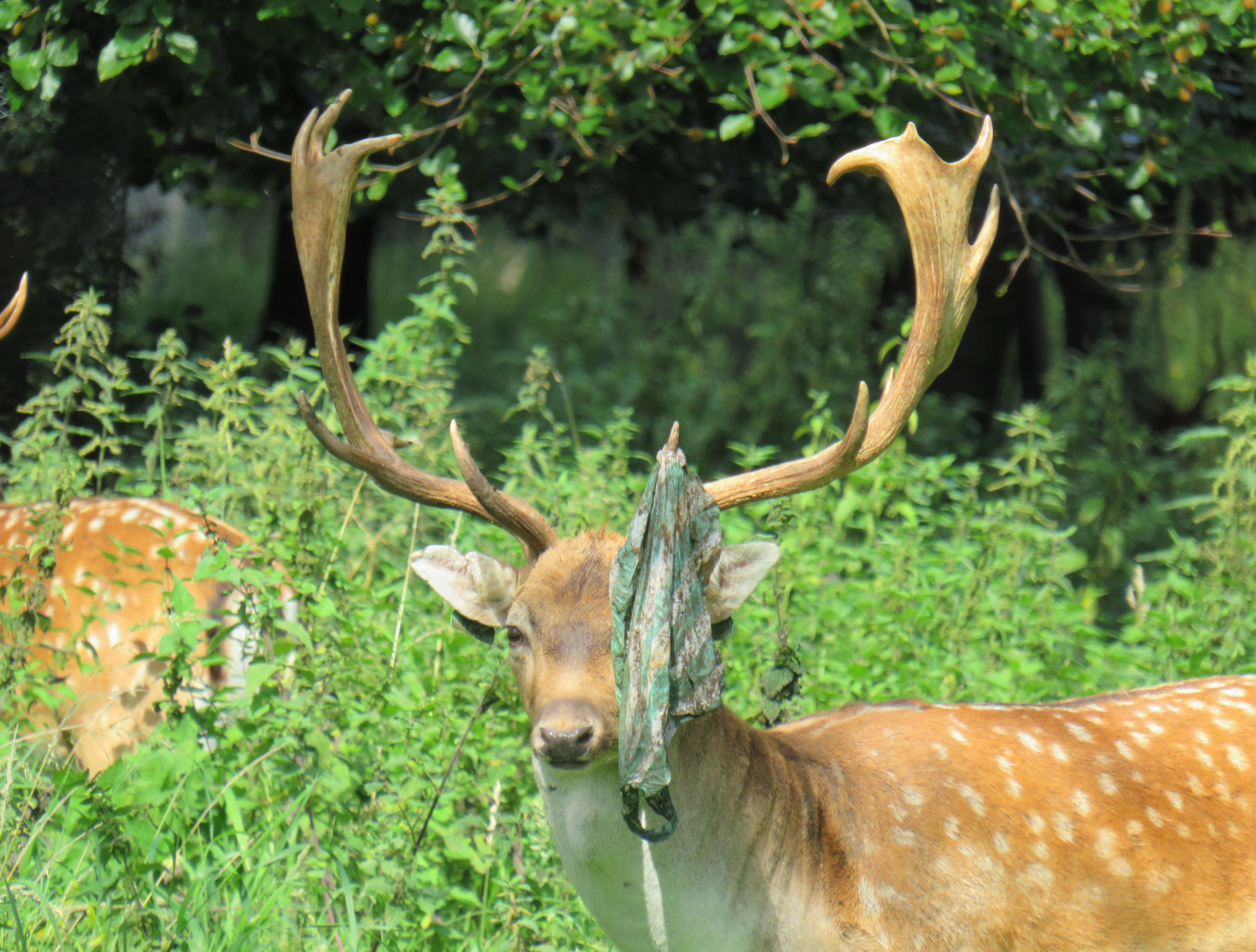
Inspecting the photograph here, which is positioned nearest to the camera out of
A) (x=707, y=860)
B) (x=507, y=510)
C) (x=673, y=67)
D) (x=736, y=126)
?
(x=707, y=860)

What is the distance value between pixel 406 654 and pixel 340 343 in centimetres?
109

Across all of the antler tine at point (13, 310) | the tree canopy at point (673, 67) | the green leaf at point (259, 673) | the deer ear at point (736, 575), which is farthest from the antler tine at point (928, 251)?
the antler tine at point (13, 310)

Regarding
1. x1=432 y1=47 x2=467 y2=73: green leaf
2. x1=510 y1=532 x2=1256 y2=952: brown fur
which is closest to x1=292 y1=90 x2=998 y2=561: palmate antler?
x1=510 y1=532 x2=1256 y2=952: brown fur

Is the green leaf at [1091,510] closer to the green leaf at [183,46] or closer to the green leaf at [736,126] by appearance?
the green leaf at [736,126]

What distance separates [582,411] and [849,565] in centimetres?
453

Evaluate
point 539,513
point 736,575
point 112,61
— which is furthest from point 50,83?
point 736,575

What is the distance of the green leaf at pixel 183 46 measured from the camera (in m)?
5.05

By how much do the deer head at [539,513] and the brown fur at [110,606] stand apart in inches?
40.8

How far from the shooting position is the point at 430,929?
3.30m

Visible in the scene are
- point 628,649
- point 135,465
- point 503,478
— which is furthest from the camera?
point 503,478

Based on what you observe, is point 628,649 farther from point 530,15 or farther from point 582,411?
point 582,411

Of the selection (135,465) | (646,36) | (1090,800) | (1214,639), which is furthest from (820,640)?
(135,465)

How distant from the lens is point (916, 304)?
316cm

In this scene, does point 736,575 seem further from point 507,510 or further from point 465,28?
point 465,28
